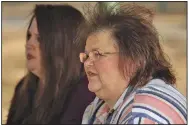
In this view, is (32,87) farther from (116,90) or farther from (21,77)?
(116,90)

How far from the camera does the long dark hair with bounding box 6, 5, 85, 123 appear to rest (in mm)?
1469

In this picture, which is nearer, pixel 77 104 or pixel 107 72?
pixel 107 72

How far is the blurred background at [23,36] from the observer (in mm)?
1343

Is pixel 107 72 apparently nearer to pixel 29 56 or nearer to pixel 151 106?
pixel 151 106

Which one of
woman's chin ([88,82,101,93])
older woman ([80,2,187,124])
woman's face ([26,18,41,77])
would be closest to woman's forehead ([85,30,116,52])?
older woman ([80,2,187,124])

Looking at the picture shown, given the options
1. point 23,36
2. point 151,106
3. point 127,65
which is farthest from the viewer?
point 23,36

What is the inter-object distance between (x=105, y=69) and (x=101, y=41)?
8 cm

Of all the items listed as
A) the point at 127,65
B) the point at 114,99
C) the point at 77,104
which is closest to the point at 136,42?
the point at 127,65

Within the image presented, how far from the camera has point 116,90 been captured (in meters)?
1.30

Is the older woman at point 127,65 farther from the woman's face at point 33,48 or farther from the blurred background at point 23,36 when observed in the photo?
the woman's face at point 33,48

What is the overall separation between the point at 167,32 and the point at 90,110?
34cm

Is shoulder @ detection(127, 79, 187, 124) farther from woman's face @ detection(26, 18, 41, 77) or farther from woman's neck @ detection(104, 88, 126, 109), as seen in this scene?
woman's face @ detection(26, 18, 41, 77)

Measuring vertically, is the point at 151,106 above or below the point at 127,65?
below

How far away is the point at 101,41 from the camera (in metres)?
1.30
